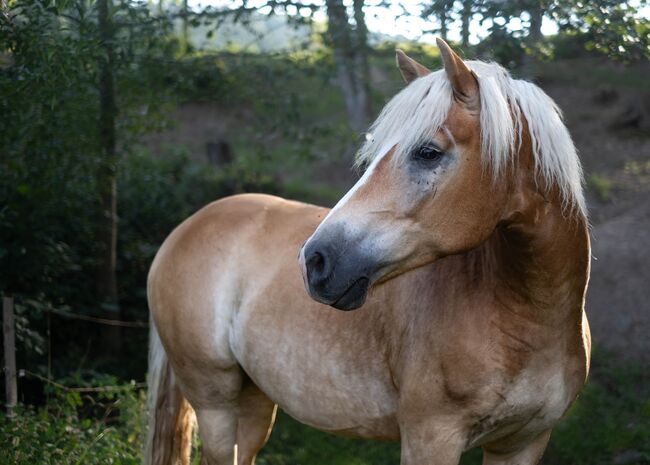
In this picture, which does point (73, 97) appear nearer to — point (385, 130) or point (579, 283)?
point (385, 130)

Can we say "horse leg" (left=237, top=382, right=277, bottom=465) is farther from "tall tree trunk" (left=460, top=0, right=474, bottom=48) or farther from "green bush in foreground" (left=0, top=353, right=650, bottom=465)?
"tall tree trunk" (left=460, top=0, right=474, bottom=48)

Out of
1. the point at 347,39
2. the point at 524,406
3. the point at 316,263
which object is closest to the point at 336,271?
the point at 316,263

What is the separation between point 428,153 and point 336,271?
1.51ft

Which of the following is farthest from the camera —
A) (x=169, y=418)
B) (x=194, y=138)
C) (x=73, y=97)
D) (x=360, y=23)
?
(x=194, y=138)

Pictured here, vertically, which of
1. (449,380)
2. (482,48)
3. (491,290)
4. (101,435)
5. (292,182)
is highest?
(482,48)

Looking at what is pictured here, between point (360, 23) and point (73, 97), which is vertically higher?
point (360, 23)

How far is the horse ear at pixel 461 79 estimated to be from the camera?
7.70 ft

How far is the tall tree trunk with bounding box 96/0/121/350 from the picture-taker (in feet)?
19.1

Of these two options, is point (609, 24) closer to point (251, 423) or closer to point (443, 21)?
point (443, 21)

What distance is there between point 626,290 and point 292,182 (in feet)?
17.3

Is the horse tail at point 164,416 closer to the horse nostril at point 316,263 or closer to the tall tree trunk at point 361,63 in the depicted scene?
the horse nostril at point 316,263

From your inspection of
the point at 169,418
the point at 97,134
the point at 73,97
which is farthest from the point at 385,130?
the point at 97,134

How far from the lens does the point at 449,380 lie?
266 centimetres

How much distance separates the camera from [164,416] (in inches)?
155
